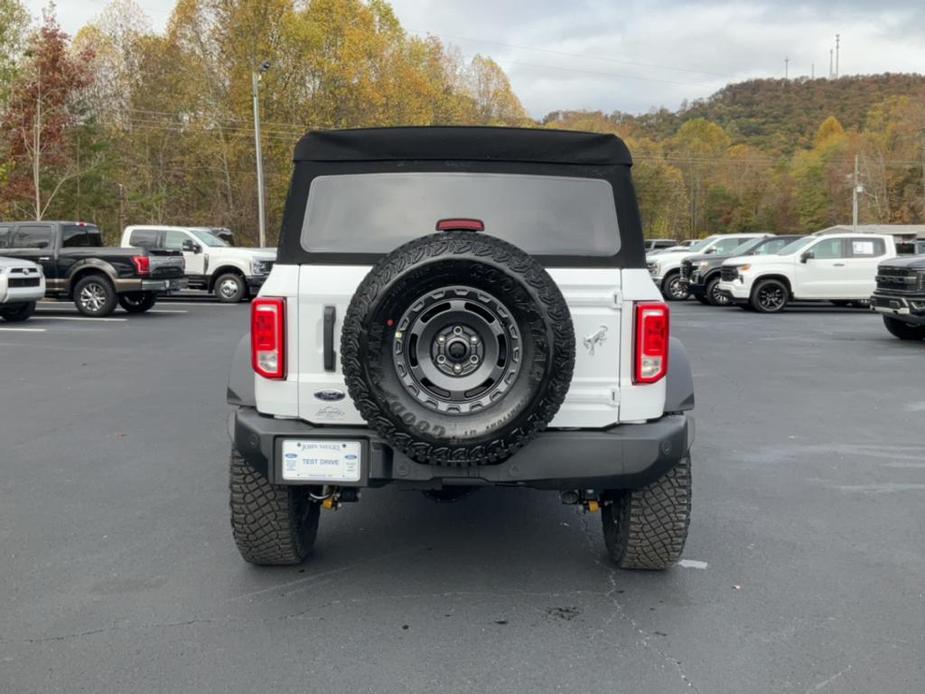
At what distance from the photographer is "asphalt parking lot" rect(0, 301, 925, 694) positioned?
129 inches

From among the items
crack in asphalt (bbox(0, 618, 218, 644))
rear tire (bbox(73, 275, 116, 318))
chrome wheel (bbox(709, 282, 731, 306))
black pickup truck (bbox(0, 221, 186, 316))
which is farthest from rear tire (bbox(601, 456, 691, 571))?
chrome wheel (bbox(709, 282, 731, 306))

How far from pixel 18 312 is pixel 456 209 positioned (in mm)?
15664

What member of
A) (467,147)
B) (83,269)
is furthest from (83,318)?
(467,147)

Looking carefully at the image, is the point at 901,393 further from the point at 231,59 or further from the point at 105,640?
the point at 231,59

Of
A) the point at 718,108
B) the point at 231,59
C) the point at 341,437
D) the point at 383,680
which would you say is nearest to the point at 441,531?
the point at 341,437

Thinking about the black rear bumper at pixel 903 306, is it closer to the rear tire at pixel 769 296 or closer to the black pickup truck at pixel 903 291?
the black pickup truck at pixel 903 291

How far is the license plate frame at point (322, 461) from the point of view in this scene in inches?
145

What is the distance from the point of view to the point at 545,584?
162 inches

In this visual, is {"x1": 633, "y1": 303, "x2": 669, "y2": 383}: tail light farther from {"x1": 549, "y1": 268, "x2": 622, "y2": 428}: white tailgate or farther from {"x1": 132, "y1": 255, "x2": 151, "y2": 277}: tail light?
{"x1": 132, "y1": 255, "x2": 151, "y2": 277}: tail light

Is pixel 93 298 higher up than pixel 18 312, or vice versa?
pixel 93 298

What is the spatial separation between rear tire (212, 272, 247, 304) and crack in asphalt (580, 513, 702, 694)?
750 inches

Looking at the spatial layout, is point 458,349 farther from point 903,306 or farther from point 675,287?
point 675,287

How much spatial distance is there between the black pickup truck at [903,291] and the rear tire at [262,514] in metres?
11.6

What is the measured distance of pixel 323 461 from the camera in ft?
12.2
